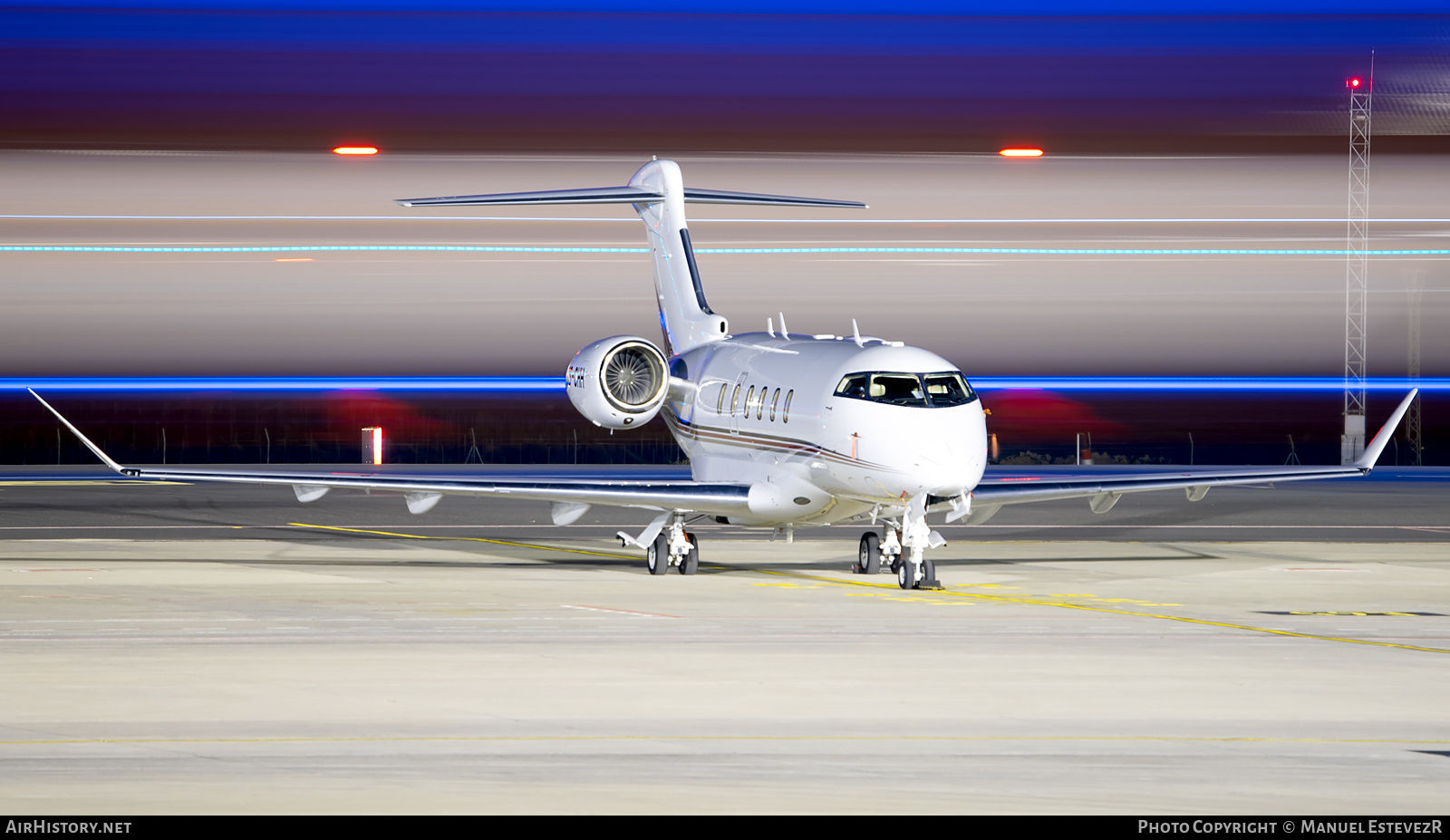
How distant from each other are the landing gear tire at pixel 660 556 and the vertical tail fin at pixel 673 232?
5.77 metres

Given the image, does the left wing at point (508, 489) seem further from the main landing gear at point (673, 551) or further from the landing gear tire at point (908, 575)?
the landing gear tire at point (908, 575)

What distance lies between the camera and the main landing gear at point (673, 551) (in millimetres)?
24984

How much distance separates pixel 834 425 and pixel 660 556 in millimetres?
3357

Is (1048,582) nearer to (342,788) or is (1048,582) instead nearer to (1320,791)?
(1320,791)

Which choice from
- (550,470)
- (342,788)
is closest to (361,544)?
(342,788)

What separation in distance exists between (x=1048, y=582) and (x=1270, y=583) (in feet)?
9.44

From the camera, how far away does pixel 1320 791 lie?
9914 millimetres

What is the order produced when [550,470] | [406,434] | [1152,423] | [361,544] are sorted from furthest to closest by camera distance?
1. [1152,423]
2. [406,434]
3. [550,470]
4. [361,544]

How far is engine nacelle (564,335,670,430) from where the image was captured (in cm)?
2722

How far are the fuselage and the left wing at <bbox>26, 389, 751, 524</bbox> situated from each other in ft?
3.41

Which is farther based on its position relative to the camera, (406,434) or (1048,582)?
Result: (406,434)

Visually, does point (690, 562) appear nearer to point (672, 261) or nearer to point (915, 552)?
point (915, 552)

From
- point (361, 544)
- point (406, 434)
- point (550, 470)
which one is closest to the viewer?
point (361, 544)

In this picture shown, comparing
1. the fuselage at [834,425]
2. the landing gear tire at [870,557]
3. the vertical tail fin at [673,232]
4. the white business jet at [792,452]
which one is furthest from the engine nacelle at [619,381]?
the landing gear tire at [870,557]
